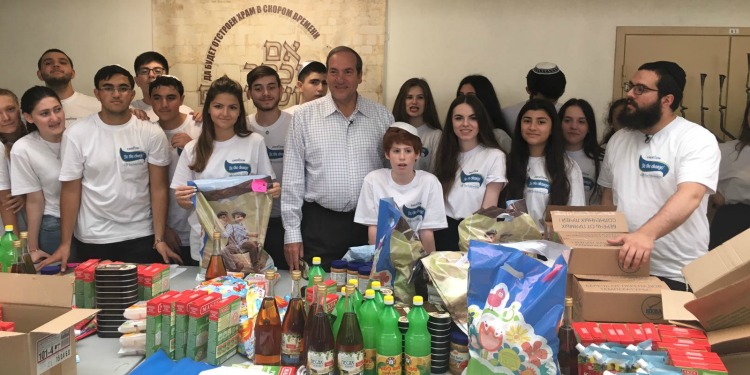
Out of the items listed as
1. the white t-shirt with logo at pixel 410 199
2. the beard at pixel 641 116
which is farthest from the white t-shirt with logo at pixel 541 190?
the white t-shirt with logo at pixel 410 199

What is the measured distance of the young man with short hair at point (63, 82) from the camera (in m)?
4.07

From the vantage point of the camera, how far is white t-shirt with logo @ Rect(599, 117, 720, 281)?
9.00 ft

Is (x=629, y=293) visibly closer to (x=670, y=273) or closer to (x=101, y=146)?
(x=670, y=273)

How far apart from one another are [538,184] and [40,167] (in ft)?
Answer: 8.67

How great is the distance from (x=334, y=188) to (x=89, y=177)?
129 centimetres

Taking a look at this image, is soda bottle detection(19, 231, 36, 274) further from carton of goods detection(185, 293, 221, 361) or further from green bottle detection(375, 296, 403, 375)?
green bottle detection(375, 296, 403, 375)

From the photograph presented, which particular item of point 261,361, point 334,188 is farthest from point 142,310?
point 334,188

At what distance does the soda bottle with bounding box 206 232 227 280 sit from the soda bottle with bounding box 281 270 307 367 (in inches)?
28.9

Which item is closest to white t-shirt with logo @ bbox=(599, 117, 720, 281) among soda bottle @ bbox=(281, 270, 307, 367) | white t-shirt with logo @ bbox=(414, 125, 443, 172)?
white t-shirt with logo @ bbox=(414, 125, 443, 172)

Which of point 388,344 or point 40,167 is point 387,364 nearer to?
point 388,344

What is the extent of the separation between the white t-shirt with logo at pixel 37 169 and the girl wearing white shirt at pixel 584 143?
2876 mm

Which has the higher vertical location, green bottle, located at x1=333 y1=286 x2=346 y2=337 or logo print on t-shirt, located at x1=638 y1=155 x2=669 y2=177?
logo print on t-shirt, located at x1=638 y1=155 x2=669 y2=177

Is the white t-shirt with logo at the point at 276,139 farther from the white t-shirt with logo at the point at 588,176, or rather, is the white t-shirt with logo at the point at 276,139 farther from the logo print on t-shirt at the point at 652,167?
the logo print on t-shirt at the point at 652,167

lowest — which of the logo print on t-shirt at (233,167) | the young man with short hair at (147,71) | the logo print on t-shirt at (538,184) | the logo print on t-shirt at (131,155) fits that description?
the logo print on t-shirt at (538,184)
